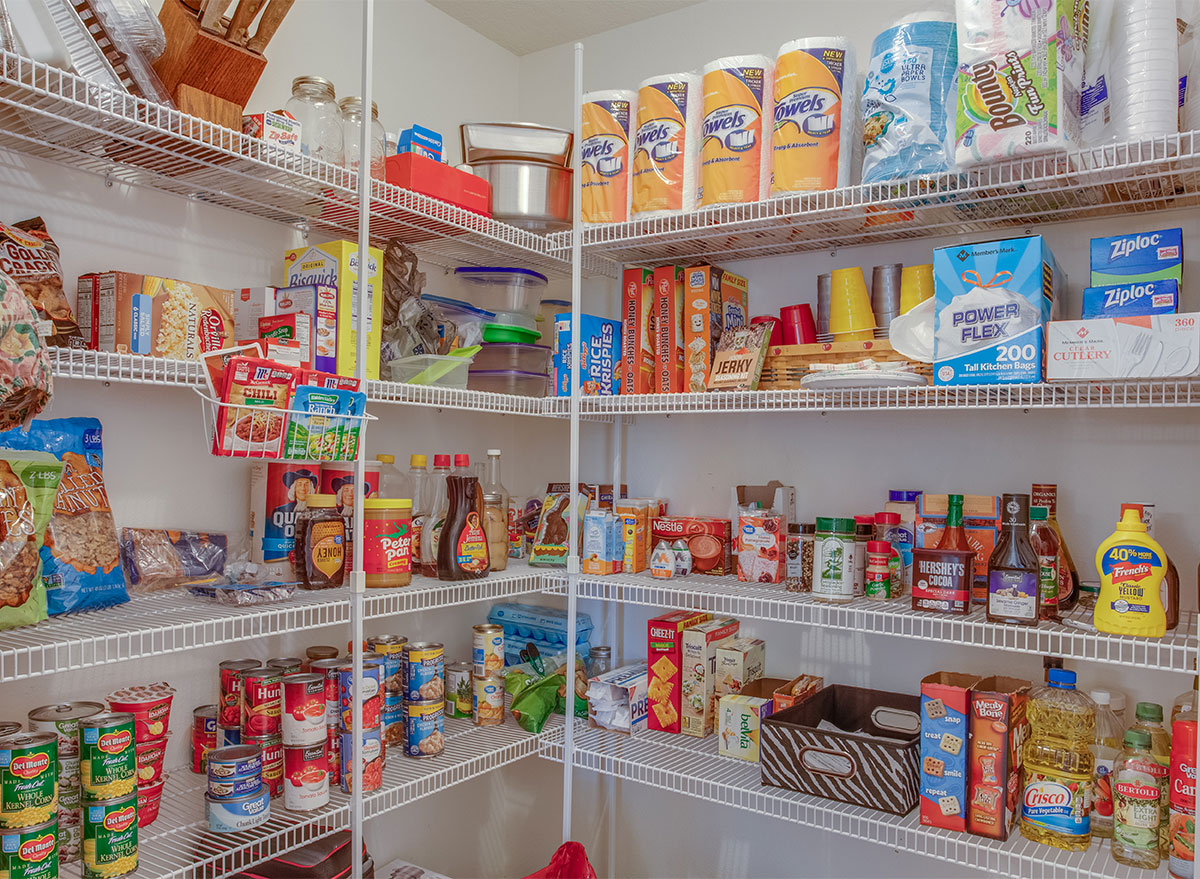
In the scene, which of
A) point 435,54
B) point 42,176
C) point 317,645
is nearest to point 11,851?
point 317,645

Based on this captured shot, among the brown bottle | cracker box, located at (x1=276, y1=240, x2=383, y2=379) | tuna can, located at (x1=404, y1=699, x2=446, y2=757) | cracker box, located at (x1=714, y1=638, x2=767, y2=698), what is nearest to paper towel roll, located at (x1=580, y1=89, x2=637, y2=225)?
cracker box, located at (x1=276, y1=240, x2=383, y2=379)

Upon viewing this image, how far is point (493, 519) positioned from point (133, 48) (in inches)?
48.2

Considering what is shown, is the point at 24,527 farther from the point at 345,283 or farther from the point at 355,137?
the point at 355,137

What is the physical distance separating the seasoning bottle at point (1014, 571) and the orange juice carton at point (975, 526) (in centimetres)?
14

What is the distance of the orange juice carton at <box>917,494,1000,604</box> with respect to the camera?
1.78 metres

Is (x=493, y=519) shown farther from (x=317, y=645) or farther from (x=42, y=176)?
(x=42, y=176)

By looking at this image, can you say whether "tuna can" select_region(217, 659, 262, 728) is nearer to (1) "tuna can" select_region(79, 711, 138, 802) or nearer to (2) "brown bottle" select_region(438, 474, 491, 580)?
(1) "tuna can" select_region(79, 711, 138, 802)

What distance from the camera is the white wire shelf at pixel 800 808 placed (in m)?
1.51

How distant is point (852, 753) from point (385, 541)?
3.48 feet

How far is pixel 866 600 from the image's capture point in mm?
1836

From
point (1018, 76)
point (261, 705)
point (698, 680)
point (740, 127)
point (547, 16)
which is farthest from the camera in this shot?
point (547, 16)

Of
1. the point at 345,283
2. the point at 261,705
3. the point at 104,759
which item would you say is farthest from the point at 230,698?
the point at 345,283

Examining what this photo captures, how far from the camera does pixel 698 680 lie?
6.93 feet

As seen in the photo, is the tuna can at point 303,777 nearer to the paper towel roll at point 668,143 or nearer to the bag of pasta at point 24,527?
the bag of pasta at point 24,527
